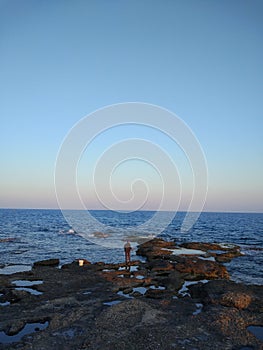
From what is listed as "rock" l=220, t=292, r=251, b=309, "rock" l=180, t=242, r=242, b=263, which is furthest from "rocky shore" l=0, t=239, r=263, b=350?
"rock" l=180, t=242, r=242, b=263

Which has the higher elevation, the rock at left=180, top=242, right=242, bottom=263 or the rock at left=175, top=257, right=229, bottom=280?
the rock at left=180, top=242, right=242, bottom=263

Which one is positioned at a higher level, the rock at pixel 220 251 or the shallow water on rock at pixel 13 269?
the rock at pixel 220 251

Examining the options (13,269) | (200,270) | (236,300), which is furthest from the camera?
(13,269)

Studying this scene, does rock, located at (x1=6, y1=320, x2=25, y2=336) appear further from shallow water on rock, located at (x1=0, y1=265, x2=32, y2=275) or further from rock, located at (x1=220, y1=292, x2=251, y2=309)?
shallow water on rock, located at (x1=0, y1=265, x2=32, y2=275)

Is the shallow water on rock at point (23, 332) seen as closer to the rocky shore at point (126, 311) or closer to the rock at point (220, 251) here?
the rocky shore at point (126, 311)

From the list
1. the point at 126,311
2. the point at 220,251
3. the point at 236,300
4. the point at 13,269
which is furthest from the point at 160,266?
the point at 220,251

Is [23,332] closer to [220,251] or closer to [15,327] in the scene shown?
[15,327]

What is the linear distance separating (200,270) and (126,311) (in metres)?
17.0

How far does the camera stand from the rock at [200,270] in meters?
31.3

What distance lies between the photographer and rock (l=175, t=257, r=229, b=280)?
31297 mm

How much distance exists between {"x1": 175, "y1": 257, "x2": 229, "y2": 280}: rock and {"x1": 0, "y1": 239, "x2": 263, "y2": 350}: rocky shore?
0.74 ft

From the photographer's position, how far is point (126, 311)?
18906 millimetres

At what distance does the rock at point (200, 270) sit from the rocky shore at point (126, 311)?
0.23 metres

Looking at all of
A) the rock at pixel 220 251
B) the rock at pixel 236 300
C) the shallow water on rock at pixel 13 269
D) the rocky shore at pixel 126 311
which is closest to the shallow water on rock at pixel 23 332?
the rocky shore at pixel 126 311
